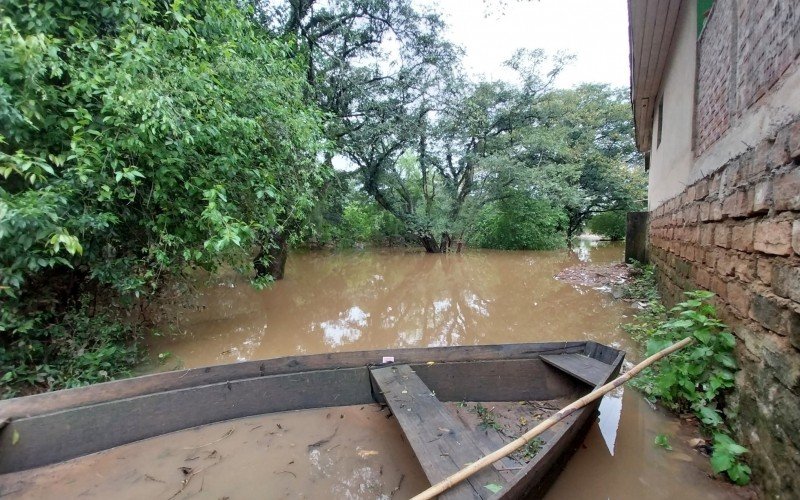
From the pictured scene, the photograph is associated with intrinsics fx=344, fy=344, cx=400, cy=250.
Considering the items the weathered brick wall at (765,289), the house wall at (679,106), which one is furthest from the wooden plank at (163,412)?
the house wall at (679,106)

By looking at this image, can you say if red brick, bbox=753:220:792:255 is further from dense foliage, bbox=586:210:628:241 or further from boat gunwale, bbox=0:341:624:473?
dense foliage, bbox=586:210:628:241

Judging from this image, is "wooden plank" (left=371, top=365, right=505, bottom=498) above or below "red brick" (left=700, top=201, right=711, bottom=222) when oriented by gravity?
below

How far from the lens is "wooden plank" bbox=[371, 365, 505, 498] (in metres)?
1.55

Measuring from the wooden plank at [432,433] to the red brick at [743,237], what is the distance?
6.36 ft

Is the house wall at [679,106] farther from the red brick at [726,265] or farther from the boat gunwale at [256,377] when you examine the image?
the boat gunwale at [256,377]

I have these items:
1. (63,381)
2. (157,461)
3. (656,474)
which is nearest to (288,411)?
(157,461)

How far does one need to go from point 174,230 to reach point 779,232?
175 inches

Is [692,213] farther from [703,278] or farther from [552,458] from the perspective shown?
[552,458]

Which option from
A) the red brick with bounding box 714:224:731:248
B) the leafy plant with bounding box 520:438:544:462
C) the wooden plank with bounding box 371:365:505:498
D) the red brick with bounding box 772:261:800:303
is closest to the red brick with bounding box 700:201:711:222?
the red brick with bounding box 714:224:731:248

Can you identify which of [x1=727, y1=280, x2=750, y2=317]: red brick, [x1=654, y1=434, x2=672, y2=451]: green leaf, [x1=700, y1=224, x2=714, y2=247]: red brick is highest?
[x1=700, y1=224, x2=714, y2=247]: red brick

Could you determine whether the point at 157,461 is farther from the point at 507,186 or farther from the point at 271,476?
the point at 507,186

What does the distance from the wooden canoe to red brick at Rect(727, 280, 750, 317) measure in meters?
0.74

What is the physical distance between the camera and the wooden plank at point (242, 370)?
6.98ft

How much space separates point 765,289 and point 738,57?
6.72ft
